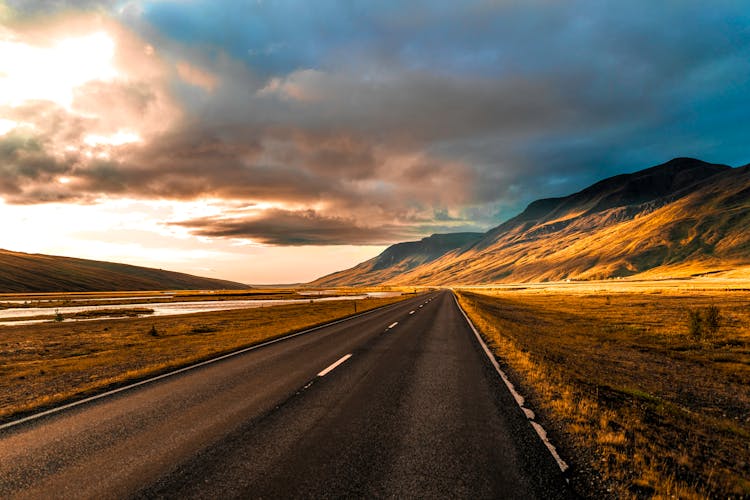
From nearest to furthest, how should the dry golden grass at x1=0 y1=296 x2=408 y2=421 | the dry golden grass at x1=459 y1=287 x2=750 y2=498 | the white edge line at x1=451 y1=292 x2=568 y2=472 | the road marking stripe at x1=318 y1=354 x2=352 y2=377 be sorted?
1. the dry golden grass at x1=459 y1=287 x2=750 y2=498
2. the white edge line at x1=451 y1=292 x2=568 y2=472
3. the dry golden grass at x1=0 y1=296 x2=408 y2=421
4. the road marking stripe at x1=318 y1=354 x2=352 y2=377

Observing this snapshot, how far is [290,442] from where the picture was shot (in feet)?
18.7

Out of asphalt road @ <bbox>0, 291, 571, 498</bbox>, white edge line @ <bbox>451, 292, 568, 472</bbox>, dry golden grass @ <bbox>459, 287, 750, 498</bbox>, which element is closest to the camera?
asphalt road @ <bbox>0, 291, 571, 498</bbox>

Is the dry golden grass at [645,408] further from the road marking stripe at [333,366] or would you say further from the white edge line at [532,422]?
the road marking stripe at [333,366]

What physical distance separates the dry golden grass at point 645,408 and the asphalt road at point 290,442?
786mm

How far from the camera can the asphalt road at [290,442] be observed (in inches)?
177

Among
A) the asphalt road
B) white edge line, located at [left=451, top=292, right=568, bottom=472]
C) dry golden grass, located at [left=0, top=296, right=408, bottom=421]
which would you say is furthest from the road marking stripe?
dry golden grass, located at [left=0, top=296, right=408, bottom=421]

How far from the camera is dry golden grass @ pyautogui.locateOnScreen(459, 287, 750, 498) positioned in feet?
16.2

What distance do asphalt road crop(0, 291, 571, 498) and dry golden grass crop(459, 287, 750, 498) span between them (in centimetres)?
79

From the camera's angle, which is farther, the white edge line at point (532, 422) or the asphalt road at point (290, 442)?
the white edge line at point (532, 422)

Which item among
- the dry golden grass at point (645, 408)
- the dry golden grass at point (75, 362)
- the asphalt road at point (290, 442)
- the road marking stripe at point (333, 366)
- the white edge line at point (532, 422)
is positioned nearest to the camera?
the asphalt road at point (290, 442)

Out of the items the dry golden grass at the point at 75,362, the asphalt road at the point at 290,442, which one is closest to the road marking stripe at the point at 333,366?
the asphalt road at the point at 290,442

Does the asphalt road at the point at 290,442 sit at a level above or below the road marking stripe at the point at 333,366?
above

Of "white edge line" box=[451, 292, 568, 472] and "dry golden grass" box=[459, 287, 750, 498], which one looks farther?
"white edge line" box=[451, 292, 568, 472]

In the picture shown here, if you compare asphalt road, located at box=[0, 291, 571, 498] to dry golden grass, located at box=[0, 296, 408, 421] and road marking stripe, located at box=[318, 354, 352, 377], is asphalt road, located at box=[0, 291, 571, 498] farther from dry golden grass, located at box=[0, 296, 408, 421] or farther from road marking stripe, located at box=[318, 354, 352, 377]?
dry golden grass, located at box=[0, 296, 408, 421]
